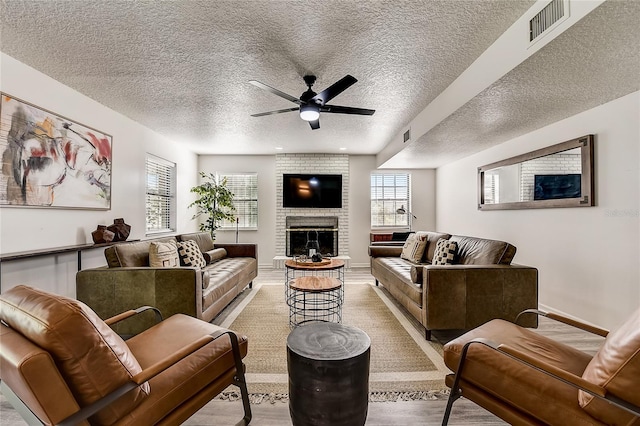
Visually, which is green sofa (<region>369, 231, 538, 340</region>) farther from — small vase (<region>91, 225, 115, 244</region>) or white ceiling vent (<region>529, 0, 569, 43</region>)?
small vase (<region>91, 225, 115, 244</region>)

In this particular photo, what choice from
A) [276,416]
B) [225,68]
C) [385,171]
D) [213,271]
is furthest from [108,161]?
[385,171]

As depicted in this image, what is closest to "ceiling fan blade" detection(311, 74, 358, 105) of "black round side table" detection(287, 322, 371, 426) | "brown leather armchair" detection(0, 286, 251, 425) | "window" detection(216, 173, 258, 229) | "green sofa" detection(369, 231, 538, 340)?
"green sofa" detection(369, 231, 538, 340)

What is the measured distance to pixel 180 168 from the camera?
17.5 ft

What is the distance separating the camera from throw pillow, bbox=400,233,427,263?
3.99 m

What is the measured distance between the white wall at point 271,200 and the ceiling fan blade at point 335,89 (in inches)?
149

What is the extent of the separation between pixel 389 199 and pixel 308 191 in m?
1.92

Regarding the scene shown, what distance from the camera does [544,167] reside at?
347 centimetres

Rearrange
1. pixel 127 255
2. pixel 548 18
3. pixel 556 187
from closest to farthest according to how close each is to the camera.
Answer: pixel 548 18
pixel 127 255
pixel 556 187

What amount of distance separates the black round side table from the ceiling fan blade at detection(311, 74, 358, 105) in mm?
1986

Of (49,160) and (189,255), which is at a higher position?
(49,160)

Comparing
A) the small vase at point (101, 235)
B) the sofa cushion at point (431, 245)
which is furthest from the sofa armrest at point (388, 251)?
the small vase at point (101, 235)

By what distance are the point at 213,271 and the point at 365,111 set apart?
261cm

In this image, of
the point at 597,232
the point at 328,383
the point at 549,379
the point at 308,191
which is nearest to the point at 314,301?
the point at 328,383

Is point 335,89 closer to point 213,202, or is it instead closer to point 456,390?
point 456,390
